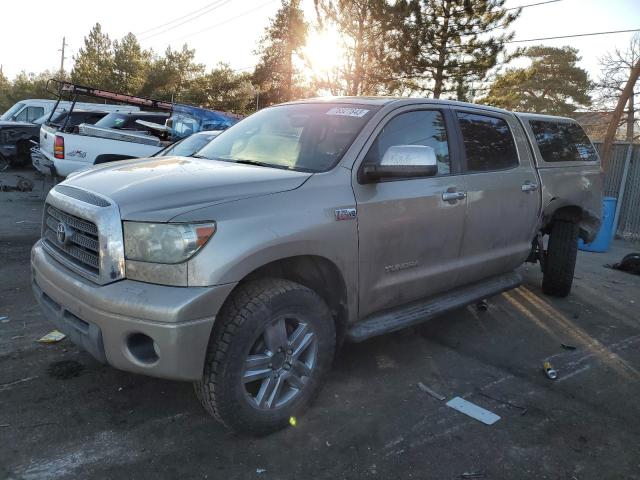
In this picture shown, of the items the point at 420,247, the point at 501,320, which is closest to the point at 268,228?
the point at 420,247

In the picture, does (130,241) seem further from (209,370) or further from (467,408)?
(467,408)

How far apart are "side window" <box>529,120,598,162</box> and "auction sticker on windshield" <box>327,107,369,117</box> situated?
2.29 m

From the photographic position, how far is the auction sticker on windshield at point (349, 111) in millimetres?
3529

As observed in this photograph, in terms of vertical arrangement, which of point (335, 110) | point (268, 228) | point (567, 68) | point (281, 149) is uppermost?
point (567, 68)

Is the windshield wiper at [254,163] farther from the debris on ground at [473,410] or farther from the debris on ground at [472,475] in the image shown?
→ the debris on ground at [472,475]

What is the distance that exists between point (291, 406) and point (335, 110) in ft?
6.59

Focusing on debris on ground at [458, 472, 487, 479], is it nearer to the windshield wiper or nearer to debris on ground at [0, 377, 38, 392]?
the windshield wiper

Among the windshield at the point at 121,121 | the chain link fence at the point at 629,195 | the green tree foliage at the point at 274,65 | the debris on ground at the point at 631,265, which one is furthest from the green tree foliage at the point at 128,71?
the debris on ground at the point at 631,265

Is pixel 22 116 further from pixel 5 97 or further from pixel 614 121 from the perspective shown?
pixel 5 97

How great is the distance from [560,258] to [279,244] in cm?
402

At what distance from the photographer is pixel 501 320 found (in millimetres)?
5105

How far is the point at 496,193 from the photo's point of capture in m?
4.21

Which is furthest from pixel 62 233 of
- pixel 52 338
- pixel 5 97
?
pixel 5 97

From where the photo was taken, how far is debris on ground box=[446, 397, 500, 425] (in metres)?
3.23
